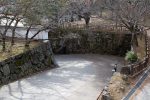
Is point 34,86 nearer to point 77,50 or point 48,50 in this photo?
point 48,50

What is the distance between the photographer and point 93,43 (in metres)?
31.8

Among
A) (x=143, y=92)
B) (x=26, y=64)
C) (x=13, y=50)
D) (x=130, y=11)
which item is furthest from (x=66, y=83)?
(x=130, y=11)

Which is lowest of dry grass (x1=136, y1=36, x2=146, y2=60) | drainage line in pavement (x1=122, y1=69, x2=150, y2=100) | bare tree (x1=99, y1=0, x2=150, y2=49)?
drainage line in pavement (x1=122, y1=69, x2=150, y2=100)

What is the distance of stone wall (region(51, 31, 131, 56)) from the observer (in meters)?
31.2

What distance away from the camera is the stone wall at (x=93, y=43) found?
102 feet

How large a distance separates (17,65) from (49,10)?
4.79 m

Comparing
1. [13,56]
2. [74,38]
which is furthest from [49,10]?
[74,38]

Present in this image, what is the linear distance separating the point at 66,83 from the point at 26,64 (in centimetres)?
323

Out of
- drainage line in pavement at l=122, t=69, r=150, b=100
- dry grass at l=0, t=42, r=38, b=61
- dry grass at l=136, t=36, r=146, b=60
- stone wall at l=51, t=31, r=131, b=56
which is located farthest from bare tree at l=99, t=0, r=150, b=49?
dry grass at l=0, t=42, r=38, b=61

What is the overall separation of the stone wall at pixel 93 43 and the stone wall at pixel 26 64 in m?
6.04

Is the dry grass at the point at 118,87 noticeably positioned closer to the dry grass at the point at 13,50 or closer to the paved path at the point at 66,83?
the paved path at the point at 66,83

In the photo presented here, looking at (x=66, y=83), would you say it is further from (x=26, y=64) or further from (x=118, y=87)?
(x=118, y=87)

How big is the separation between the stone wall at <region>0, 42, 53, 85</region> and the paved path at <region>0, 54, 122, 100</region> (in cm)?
57

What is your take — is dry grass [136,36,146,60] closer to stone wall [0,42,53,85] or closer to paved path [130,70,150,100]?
paved path [130,70,150,100]
